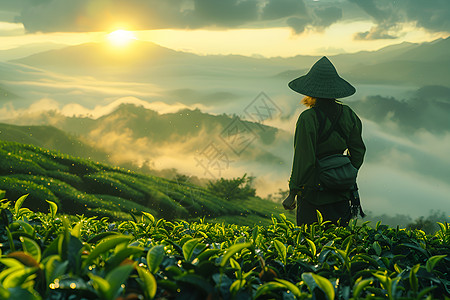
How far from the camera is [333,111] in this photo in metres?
4.07

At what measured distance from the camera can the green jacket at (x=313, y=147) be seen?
3902 mm

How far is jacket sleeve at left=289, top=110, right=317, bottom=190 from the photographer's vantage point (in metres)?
3.89

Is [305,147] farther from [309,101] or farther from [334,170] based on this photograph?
[309,101]

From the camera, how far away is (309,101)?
13.9 ft

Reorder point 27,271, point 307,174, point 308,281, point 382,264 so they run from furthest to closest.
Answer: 1. point 307,174
2. point 382,264
3. point 308,281
4. point 27,271

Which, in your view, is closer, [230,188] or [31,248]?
[31,248]

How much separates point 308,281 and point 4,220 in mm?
1010

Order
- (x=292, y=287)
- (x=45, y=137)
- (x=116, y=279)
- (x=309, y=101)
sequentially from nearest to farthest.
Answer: (x=116, y=279)
(x=292, y=287)
(x=309, y=101)
(x=45, y=137)

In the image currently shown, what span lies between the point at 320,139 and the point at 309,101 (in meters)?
0.43

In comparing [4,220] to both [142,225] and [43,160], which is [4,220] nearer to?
[142,225]

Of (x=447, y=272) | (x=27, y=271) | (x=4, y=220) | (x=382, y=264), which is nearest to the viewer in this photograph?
(x=27, y=271)

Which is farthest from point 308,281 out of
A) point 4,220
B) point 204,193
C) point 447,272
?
point 204,193

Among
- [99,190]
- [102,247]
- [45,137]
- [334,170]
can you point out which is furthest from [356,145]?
[45,137]

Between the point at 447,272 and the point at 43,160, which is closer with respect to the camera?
the point at 447,272
